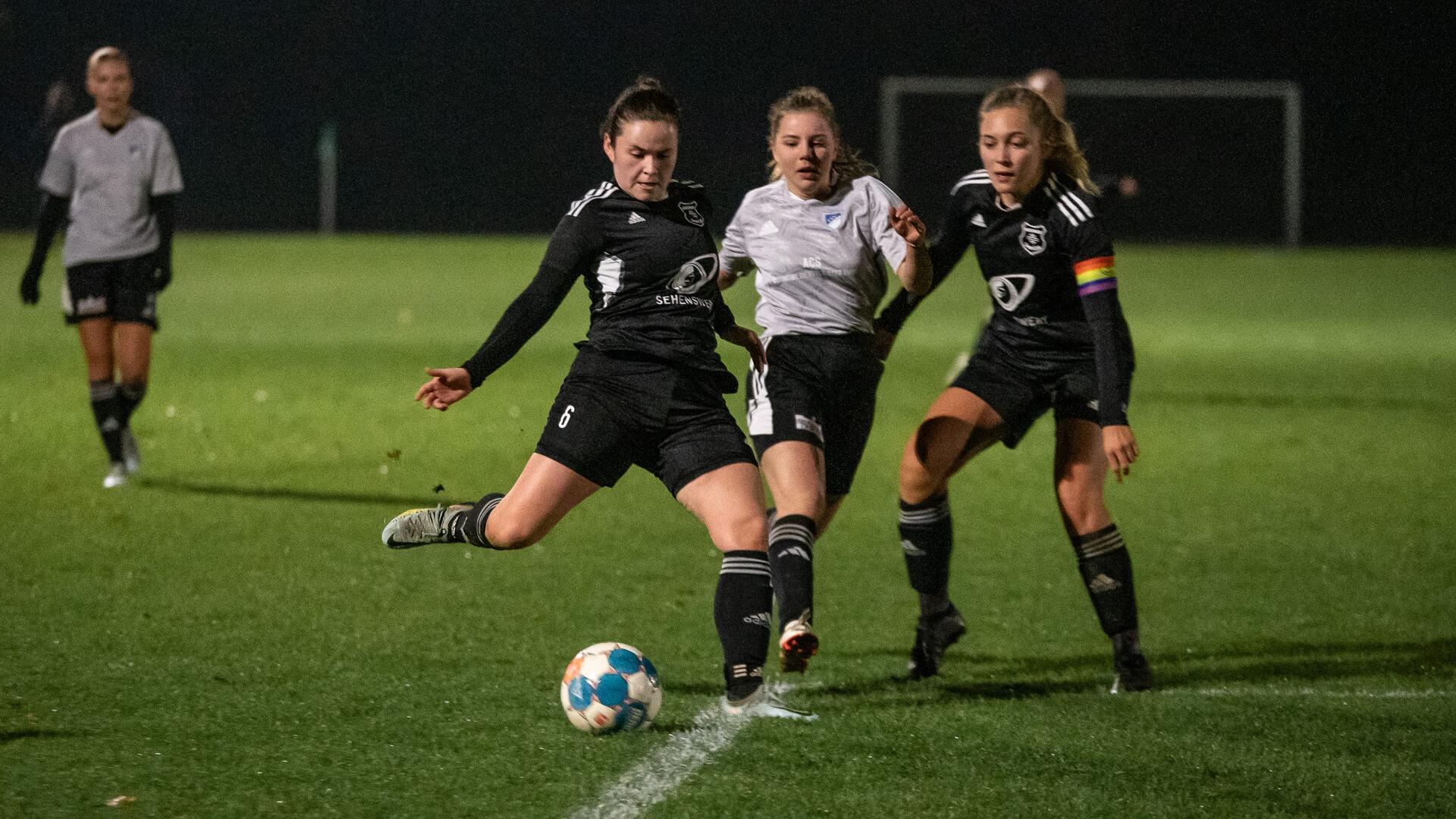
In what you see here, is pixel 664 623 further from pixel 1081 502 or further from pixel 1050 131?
pixel 1050 131

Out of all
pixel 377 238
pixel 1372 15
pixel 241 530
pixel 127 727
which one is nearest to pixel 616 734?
pixel 127 727

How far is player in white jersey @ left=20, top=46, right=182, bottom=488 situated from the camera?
9219 mm

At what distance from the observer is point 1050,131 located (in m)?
5.54

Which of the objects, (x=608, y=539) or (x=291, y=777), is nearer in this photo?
(x=291, y=777)

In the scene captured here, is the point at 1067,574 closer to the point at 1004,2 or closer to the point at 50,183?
the point at 50,183

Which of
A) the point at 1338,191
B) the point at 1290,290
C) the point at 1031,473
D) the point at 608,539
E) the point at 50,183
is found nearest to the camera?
the point at 608,539

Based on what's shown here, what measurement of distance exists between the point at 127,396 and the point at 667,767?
5.74 m

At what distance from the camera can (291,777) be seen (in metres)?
4.43

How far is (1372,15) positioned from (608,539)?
28741 millimetres

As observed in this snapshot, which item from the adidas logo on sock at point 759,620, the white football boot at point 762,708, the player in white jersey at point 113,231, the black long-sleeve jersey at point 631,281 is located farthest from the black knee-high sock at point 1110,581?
the player in white jersey at point 113,231

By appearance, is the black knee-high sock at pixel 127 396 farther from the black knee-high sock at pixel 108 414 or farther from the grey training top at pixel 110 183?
the grey training top at pixel 110 183

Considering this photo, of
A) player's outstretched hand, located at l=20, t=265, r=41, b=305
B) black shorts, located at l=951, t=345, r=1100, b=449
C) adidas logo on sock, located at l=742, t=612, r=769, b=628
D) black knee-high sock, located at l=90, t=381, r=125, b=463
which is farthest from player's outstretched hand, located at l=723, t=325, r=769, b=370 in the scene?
player's outstretched hand, located at l=20, t=265, r=41, b=305

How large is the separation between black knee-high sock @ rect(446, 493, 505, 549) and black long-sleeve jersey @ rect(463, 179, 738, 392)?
1.38 ft

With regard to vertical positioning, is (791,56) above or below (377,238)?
above
